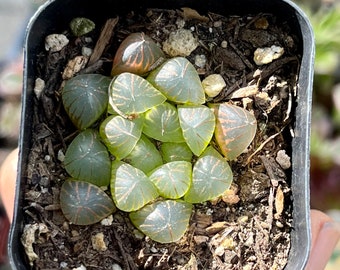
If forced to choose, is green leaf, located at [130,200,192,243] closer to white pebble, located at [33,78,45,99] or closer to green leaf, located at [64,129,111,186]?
green leaf, located at [64,129,111,186]

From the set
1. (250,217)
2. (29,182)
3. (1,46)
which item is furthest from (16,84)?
(250,217)

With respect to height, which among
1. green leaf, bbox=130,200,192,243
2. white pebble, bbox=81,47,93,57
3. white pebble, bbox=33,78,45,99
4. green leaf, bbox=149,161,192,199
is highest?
white pebble, bbox=81,47,93,57

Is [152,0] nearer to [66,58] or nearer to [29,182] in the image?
[66,58]

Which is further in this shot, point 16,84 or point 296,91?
point 16,84

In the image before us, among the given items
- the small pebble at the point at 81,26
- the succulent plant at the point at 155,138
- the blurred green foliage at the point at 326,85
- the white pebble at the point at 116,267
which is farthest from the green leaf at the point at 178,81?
the blurred green foliage at the point at 326,85

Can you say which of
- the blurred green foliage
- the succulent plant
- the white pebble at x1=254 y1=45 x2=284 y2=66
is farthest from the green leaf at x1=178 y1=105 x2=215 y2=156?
the blurred green foliage
